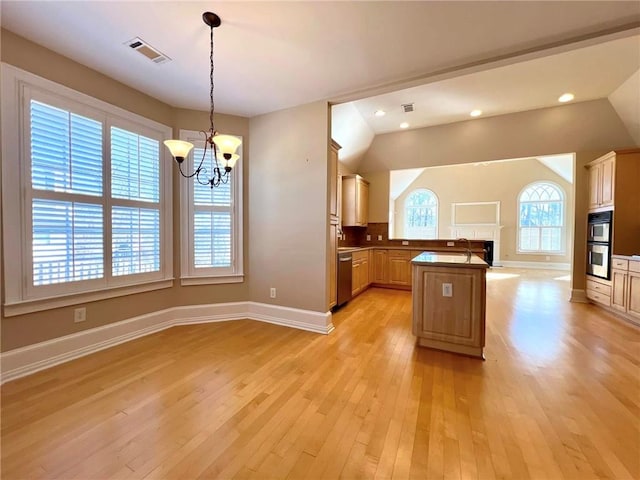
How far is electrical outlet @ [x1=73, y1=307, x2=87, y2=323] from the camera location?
8.51ft

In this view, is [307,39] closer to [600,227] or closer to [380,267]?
[380,267]

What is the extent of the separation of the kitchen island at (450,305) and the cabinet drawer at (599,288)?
304 centimetres

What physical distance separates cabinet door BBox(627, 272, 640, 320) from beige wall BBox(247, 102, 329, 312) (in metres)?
4.09

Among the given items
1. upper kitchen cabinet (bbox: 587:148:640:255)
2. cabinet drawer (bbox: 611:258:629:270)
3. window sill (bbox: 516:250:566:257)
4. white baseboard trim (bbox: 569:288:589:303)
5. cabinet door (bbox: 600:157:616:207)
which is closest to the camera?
cabinet drawer (bbox: 611:258:629:270)

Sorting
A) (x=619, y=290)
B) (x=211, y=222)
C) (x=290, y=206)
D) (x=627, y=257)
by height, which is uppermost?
(x=290, y=206)

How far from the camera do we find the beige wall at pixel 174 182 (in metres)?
2.24

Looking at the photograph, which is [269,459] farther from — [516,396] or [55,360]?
[55,360]

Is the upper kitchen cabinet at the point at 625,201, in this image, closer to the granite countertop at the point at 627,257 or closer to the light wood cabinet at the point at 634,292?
the granite countertop at the point at 627,257

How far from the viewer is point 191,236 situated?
354 centimetres

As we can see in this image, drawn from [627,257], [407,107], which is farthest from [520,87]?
[627,257]

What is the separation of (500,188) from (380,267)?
756 cm

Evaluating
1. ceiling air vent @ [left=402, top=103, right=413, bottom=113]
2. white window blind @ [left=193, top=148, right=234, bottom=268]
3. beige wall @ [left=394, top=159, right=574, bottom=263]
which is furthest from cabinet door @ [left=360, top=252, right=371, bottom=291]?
beige wall @ [left=394, top=159, right=574, bottom=263]

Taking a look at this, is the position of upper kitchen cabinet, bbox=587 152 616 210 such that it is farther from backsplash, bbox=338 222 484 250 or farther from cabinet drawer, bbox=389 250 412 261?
cabinet drawer, bbox=389 250 412 261

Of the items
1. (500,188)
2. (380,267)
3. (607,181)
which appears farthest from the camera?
(500,188)
